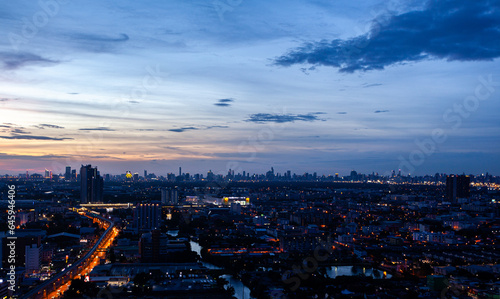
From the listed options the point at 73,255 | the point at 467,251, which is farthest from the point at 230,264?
the point at 467,251

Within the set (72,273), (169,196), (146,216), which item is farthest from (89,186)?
(72,273)

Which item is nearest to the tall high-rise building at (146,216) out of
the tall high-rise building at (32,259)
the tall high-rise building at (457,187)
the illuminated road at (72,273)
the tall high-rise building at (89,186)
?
the illuminated road at (72,273)

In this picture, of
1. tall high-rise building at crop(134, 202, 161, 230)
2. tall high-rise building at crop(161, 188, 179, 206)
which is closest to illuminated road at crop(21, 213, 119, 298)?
tall high-rise building at crop(134, 202, 161, 230)

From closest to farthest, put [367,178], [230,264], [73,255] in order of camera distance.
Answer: [230,264] < [73,255] < [367,178]

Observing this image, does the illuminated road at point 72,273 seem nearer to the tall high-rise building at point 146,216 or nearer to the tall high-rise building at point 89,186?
the tall high-rise building at point 146,216

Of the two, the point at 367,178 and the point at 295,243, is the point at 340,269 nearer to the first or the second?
the point at 295,243

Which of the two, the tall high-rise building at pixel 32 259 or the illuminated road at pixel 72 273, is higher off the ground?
the tall high-rise building at pixel 32 259

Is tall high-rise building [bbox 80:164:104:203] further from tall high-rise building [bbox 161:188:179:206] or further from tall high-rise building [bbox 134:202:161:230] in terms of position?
tall high-rise building [bbox 134:202:161:230]

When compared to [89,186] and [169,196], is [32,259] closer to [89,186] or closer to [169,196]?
[169,196]
